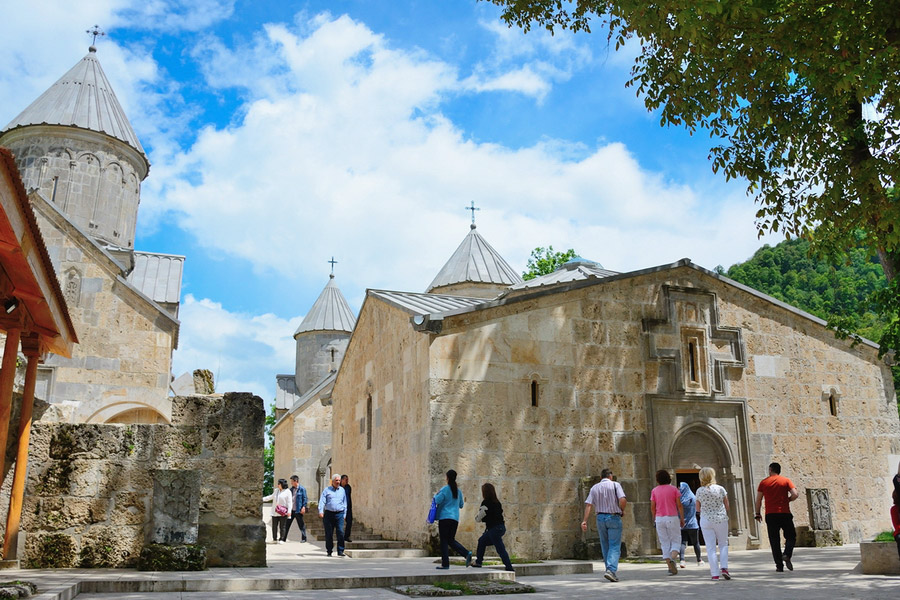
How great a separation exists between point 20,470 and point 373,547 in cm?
677

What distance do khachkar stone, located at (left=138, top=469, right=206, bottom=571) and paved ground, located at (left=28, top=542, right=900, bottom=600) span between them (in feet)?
0.91

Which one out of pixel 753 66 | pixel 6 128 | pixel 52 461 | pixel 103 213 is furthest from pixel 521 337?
pixel 6 128

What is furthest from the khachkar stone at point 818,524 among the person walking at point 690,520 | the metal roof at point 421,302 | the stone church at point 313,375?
the stone church at point 313,375

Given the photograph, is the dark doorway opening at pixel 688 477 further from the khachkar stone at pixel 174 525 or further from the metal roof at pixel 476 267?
the metal roof at pixel 476 267

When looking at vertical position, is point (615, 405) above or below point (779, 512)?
above

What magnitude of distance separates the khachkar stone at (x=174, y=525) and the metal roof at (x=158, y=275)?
16.1 metres

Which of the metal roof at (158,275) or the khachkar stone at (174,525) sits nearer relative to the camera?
the khachkar stone at (174,525)

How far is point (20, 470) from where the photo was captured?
7.44m

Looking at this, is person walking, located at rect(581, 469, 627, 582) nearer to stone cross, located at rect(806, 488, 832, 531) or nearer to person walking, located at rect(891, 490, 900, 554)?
person walking, located at rect(891, 490, 900, 554)

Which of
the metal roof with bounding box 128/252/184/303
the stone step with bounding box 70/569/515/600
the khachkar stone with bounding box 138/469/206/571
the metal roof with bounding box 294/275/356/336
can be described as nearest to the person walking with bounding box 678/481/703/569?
the stone step with bounding box 70/569/515/600

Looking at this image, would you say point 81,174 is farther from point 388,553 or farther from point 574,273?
point 388,553

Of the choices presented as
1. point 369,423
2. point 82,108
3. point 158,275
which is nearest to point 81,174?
point 82,108

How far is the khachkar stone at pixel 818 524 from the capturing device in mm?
13578

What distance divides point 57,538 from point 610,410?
8.89 m
